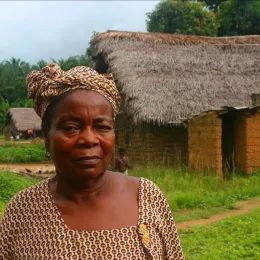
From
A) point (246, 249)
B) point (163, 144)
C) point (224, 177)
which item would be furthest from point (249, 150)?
point (246, 249)

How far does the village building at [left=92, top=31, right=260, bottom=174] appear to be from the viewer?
39.7ft

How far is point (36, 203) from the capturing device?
5.30ft

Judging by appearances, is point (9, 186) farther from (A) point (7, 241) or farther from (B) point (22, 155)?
(B) point (22, 155)

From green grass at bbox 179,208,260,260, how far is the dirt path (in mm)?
371

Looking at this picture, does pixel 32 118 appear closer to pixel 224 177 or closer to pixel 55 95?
pixel 224 177

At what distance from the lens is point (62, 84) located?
152 centimetres

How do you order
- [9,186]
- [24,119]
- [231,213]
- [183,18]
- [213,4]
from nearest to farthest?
[231,213] < [9,186] < [183,18] < [213,4] < [24,119]

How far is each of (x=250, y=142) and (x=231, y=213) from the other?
11.4 ft

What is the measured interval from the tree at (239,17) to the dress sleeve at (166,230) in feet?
80.6

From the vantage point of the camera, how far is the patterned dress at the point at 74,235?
1471 millimetres

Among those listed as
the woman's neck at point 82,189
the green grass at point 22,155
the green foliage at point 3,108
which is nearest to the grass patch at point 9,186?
the woman's neck at point 82,189

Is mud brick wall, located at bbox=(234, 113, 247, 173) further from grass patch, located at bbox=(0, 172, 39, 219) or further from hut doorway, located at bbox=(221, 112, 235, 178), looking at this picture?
grass patch, located at bbox=(0, 172, 39, 219)

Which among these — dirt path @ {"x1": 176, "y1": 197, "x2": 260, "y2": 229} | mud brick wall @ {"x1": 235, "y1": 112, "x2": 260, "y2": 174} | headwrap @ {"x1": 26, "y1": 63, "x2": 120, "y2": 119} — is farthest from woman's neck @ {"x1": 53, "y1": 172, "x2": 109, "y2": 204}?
mud brick wall @ {"x1": 235, "y1": 112, "x2": 260, "y2": 174}

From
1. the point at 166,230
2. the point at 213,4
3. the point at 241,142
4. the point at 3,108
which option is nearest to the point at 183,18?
the point at 213,4
